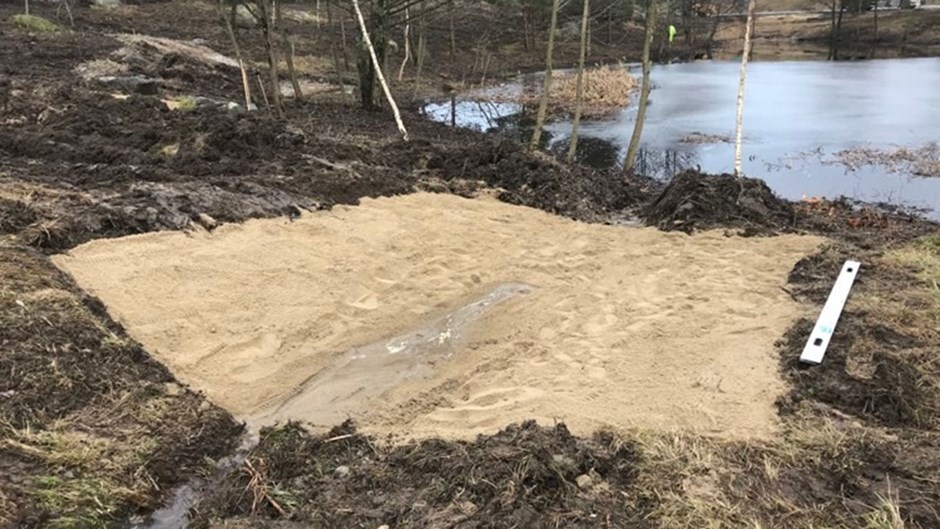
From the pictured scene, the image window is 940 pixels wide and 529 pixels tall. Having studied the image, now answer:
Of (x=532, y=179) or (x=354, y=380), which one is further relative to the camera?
(x=532, y=179)

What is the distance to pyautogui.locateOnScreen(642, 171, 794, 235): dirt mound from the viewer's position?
8938 millimetres

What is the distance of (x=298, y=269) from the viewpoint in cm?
642

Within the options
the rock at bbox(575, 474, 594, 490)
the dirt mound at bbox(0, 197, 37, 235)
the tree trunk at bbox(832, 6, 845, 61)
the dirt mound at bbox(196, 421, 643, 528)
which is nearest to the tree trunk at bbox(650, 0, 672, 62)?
the tree trunk at bbox(832, 6, 845, 61)

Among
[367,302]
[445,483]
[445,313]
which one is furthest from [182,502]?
[445,313]

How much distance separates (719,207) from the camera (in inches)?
359

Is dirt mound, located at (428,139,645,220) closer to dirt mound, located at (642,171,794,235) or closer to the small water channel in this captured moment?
dirt mound, located at (642,171,794,235)

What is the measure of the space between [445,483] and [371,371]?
182 cm

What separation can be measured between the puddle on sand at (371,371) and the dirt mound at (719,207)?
373 centimetres

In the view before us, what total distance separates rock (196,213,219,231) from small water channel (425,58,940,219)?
9896mm

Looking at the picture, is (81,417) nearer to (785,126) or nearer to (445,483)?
(445,483)

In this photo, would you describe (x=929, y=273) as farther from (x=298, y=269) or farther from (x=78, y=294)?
(x=78, y=294)

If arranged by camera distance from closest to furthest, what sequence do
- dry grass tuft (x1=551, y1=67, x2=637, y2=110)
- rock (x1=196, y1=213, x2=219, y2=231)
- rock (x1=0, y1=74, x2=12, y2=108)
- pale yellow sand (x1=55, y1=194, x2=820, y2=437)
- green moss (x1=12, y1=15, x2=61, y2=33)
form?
pale yellow sand (x1=55, y1=194, x2=820, y2=437) → rock (x1=196, y1=213, x2=219, y2=231) → rock (x1=0, y1=74, x2=12, y2=108) → green moss (x1=12, y1=15, x2=61, y2=33) → dry grass tuft (x1=551, y1=67, x2=637, y2=110)

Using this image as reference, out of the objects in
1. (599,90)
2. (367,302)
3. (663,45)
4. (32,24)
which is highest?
(32,24)

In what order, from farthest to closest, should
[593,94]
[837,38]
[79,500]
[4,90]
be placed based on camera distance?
[837,38]
[593,94]
[4,90]
[79,500]
